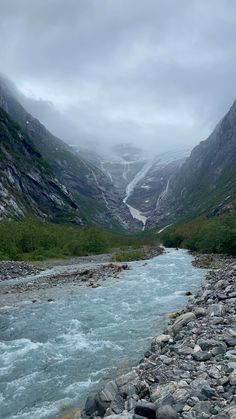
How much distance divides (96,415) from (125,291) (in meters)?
24.2

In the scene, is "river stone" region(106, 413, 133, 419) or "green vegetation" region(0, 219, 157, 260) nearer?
"river stone" region(106, 413, 133, 419)

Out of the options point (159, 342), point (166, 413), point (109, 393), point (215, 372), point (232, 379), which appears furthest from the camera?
point (159, 342)

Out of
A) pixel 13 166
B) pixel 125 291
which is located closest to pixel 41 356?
pixel 125 291

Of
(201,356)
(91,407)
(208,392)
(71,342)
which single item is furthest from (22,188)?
(208,392)

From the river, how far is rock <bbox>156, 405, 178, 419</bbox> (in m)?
5.25

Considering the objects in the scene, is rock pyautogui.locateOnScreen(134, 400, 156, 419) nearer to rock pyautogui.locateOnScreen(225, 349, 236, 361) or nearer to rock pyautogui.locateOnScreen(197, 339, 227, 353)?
rock pyautogui.locateOnScreen(225, 349, 236, 361)

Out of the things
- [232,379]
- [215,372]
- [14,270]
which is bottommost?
[14,270]

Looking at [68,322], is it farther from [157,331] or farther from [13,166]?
[13,166]

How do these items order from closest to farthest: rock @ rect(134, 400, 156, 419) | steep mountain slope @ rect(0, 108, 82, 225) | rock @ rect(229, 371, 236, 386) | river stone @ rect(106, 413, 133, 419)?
1. rock @ rect(134, 400, 156, 419)
2. river stone @ rect(106, 413, 133, 419)
3. rock @ rect(229, 371, 236, 386)
4. steep mountain slope @ rect(0, 108, 82, 225)

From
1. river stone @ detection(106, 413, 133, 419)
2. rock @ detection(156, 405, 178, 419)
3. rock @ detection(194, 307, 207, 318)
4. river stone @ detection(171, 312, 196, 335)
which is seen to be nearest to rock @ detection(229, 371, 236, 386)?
rock @ detection(156, 405, 178, 419)

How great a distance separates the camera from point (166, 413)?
9.24m

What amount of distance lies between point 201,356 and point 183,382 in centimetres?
213

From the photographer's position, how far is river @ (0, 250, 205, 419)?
1480 centimetres

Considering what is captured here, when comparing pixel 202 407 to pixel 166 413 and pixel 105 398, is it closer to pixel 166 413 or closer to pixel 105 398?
pixel 166 413
